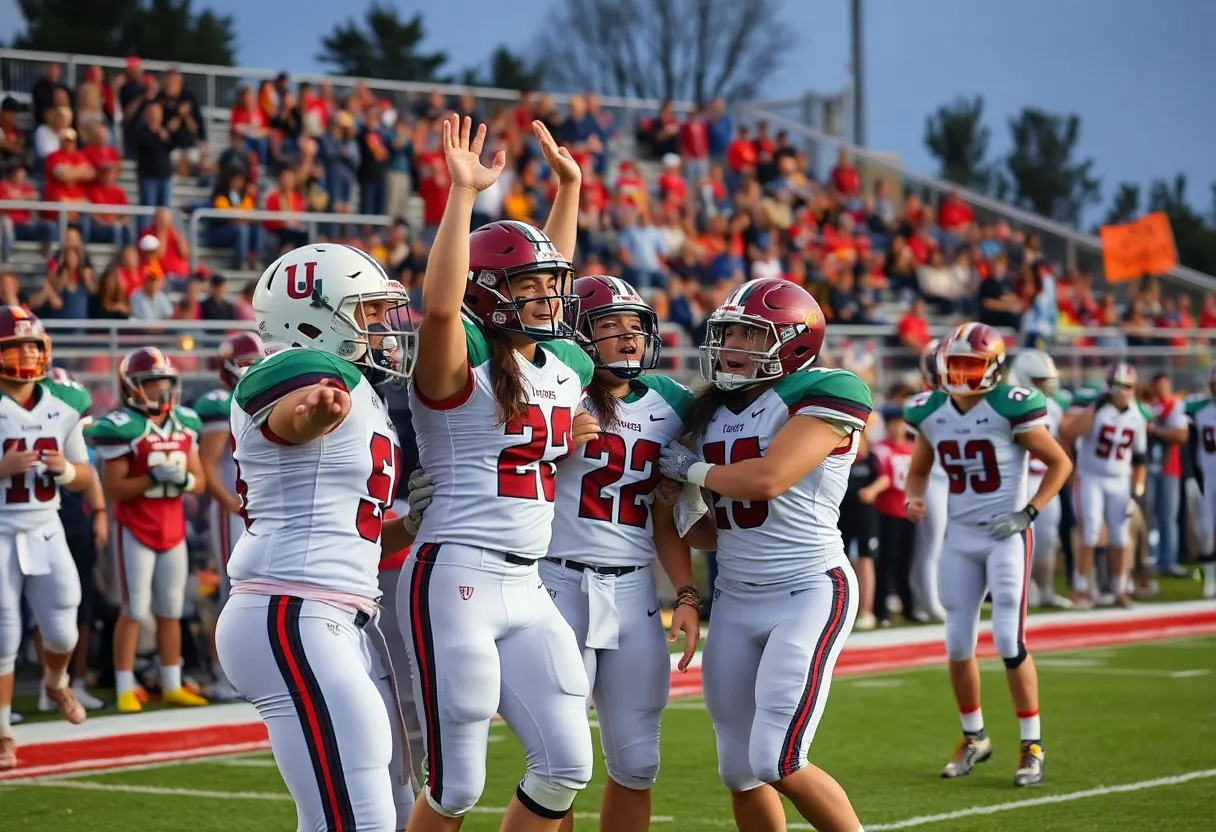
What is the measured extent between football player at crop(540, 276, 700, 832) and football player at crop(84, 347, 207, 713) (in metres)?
4.67

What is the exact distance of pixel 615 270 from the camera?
55.8 ft

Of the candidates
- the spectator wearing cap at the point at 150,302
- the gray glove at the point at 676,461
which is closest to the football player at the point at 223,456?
the spectator wearing cap at the point at 150,302

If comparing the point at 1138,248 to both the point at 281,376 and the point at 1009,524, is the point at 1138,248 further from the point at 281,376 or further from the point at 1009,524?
the point at 281,376

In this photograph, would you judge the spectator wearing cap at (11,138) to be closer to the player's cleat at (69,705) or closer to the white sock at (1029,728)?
the player's cleat at (69,705)

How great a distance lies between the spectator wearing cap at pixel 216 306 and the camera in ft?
41.4

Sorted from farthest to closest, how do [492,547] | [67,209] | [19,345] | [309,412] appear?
[67,209] → [19,345] → [492,547] → [309,412]

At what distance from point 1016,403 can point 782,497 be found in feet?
9.65

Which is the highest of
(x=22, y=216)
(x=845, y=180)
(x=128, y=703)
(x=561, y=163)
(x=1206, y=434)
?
(x=845, y=180)

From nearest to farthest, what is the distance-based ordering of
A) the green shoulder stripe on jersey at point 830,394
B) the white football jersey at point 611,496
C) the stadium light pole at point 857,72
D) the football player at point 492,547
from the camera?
the football player at point 492,547 → the green shoulder stripe on jersey at point 830,394 → the white football jersey at point 611,496 → the stadium light pole at point 857,72

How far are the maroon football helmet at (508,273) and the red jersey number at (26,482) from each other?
4.23 meters

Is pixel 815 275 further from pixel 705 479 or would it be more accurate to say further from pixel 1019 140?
pixel 1019 140

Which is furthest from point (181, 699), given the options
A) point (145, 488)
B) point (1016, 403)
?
point (1016, 403)

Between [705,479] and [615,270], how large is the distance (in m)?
12.3

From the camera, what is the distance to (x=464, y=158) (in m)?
4.34
